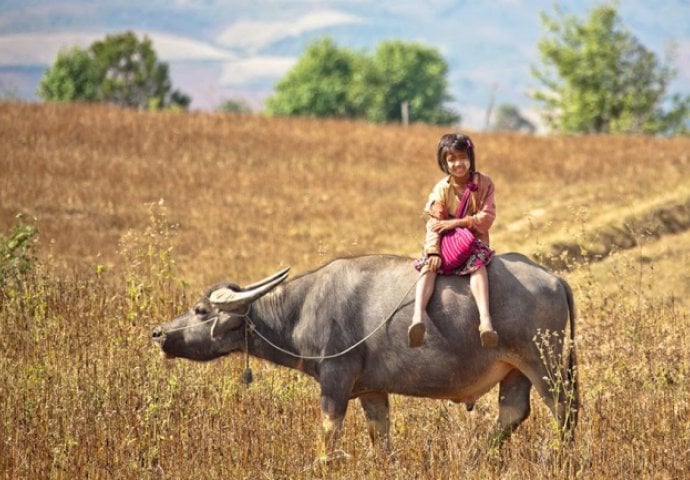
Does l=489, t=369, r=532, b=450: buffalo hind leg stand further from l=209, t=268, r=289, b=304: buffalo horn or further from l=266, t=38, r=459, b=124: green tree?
A: l=266, t=38, r=459, b=124: green tree

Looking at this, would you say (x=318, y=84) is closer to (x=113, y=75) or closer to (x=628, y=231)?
(x=113, y=75)

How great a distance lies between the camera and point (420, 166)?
107ft

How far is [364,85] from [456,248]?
117922 mm

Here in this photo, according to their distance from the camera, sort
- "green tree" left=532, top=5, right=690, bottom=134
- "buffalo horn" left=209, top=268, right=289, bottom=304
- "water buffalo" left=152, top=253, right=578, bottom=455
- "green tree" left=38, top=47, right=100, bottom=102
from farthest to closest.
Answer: "green tree" left=38, top=47, right=100, bottom=102
"green tree" left=532, top=5, right=690, bottom=134
"buffalo horn" left=209, top=268, right=289, bottom=304
"water buffalo" left=152, top=253, right=578, bottom=455

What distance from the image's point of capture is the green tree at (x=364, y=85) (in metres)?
123

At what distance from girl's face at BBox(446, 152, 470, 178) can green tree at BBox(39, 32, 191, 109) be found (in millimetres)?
108678

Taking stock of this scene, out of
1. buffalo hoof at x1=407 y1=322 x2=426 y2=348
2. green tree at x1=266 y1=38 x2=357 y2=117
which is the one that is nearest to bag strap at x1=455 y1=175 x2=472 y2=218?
buffalo hoof at x1=407 y1=322 x2=426 y2=348

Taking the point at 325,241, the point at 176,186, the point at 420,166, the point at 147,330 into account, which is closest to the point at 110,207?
the point at 176,186

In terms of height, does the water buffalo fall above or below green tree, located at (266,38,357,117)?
below

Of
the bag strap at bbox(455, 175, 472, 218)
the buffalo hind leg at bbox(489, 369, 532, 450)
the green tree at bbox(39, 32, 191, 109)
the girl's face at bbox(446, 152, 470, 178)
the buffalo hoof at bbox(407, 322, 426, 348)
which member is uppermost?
the green tree at bbox(39, 32, 191, 109)

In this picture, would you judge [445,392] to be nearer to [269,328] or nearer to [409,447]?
[409,447]

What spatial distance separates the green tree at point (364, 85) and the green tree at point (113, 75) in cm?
1255

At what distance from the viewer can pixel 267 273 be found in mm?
19297

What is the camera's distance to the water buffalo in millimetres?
7633
